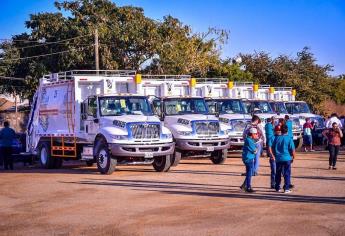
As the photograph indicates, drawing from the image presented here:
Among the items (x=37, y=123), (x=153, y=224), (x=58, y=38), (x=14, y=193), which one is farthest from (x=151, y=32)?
(x=153, y=224)

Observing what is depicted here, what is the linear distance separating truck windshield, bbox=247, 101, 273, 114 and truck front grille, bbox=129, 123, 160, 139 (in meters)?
9.49

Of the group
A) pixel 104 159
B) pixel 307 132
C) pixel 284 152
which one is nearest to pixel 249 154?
pixel 284 152

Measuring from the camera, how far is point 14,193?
1433cm

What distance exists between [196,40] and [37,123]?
2596 cm

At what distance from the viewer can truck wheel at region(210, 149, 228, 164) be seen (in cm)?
2125

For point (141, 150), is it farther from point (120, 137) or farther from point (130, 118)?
point (130, 118)

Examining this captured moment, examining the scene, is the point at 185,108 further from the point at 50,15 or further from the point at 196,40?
the point at 196,40

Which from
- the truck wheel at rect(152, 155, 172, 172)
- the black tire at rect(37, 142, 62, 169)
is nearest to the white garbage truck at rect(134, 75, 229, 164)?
the truck wheel at rect(152, 155, 172, 172)

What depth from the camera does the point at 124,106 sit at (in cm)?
1889

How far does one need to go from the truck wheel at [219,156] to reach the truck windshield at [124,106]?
358 centimetres

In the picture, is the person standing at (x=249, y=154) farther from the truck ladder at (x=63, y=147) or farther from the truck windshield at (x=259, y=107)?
the truck windshield at (x=259, y=107)

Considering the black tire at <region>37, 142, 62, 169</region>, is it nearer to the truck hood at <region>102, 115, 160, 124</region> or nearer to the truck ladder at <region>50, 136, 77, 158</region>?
the truck ladder at <region>50, 136, 77, 158</region>

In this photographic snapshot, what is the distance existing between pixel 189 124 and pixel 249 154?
719 cm

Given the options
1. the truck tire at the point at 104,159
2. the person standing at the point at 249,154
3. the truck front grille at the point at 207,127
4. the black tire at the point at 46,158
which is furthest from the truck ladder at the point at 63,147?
the person standing at the point at 249,154
